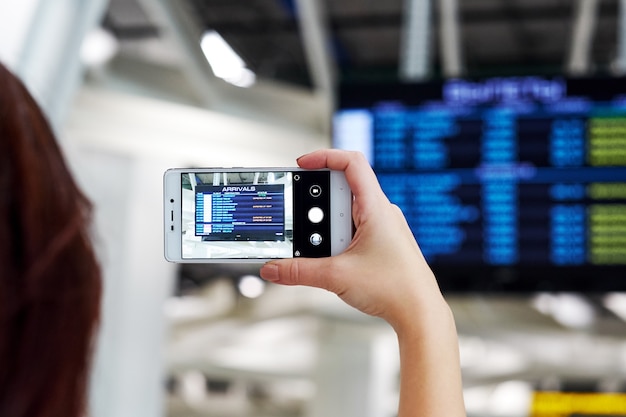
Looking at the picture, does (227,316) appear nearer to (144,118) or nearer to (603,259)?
(144,118)

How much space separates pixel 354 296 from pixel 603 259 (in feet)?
10.4

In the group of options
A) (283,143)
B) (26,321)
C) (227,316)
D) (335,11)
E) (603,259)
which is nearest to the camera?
(26,321)

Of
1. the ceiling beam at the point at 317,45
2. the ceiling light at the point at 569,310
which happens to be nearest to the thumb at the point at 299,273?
the ceiling beam at the point at 317,45

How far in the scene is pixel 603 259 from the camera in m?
4.19

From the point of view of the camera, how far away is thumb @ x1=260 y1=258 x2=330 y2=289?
1.27 meters

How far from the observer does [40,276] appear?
0.78 meters

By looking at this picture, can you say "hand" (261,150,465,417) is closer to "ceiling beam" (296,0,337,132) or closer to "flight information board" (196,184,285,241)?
"flight information board" (196,184,285,241)

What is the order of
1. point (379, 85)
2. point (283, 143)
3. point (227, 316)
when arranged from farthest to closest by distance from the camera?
point (227, 316) < point (283, 143) < point (379, 85)

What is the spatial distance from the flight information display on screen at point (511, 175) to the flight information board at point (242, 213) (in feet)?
9.53

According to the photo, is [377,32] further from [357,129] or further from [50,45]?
[50,45]

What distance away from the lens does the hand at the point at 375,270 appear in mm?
1253

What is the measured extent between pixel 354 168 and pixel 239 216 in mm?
226

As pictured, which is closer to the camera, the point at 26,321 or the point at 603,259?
the point at 26,321

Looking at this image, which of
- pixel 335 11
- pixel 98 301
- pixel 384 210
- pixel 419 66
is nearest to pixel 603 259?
pixel 419 66
